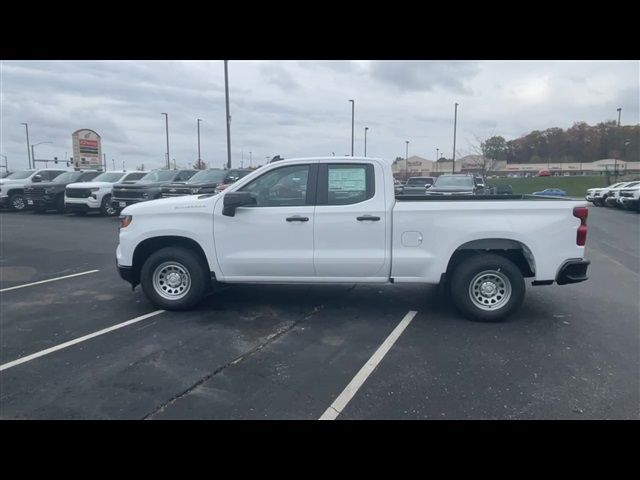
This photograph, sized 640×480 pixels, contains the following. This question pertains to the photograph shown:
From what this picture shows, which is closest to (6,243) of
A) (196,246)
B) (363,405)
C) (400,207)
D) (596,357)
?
(196,246)

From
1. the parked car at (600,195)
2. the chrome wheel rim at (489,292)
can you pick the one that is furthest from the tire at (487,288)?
the parked car at (600,195)

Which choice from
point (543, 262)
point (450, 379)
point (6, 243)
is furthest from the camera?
point (6, 243)

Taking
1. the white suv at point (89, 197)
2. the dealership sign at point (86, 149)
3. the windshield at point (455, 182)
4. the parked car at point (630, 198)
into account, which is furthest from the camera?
Answer: the dealership sign at point (86, 149)

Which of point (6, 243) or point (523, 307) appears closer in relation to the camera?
point (523, 307)

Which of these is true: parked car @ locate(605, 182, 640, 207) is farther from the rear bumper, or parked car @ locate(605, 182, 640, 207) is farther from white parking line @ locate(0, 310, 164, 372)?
white parking line @ locate(0, 310, 164, 372)

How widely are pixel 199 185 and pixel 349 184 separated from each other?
40.4 ft

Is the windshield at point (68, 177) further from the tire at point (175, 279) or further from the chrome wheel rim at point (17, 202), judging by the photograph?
the tire at point (175, 279)

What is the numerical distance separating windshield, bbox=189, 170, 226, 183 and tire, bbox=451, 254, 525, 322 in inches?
546

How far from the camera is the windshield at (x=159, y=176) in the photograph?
758 inches

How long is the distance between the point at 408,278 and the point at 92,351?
11.6ft

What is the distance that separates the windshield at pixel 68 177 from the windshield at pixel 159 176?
13.6 ft

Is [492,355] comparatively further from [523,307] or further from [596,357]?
[523,307]

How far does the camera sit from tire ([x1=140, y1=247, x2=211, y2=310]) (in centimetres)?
581

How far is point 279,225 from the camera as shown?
5629mm
